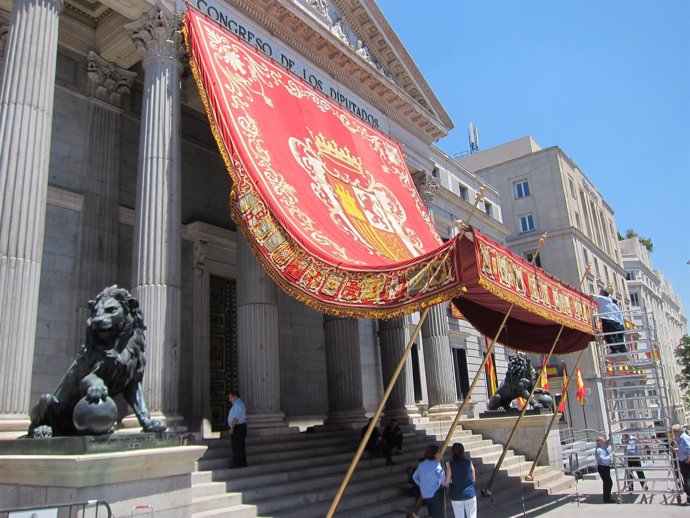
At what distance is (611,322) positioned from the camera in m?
14.7

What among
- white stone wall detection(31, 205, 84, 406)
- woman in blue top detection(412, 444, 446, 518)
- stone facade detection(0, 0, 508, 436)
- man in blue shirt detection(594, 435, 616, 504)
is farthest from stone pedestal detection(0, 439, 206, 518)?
man in blue shirt detection(594, 435, 616, 504)

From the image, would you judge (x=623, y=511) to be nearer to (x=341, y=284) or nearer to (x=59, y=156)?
(x=341, y=284)

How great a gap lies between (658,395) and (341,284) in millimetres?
9034

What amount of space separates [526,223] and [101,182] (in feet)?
127

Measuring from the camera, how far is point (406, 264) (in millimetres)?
8938

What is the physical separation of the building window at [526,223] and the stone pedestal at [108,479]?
4336 centimetres

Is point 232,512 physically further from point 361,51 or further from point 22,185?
point 361,51

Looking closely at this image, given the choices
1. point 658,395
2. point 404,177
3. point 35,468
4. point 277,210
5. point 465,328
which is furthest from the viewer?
point 465,328

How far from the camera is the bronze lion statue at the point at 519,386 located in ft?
57.0

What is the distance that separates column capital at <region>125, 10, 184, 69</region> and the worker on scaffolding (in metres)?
11.8

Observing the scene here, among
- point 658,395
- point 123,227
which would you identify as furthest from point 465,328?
point 123,227

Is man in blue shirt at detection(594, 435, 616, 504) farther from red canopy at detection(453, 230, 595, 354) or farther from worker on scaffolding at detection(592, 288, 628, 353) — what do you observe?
red canopy at detection(453, 230, 595, 354)

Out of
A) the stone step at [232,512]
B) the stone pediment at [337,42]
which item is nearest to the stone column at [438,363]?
the stone pediment at [337,42]

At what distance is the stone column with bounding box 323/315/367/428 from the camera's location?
16.9m
